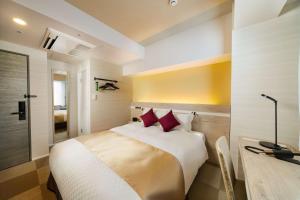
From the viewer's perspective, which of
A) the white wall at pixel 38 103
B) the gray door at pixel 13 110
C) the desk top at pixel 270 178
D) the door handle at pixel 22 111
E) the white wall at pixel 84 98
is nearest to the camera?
the desk top at pixel 270 178

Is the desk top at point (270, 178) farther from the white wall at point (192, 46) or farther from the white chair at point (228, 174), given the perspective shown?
the white wall at point (192, 46)

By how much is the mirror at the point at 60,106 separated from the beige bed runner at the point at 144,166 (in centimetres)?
206

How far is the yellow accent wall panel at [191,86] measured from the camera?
233 cm

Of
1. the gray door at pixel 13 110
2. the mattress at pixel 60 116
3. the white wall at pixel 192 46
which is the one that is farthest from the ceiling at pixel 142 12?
the mattress at pixel 60 116

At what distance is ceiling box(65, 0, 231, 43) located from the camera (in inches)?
69.5

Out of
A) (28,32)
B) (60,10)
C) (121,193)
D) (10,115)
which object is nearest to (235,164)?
(121,193)

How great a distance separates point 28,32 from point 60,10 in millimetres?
709

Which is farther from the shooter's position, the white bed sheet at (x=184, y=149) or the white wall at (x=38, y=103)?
the white wall at (x=38, y=103)

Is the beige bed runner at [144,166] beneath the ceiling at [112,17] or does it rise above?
beneath

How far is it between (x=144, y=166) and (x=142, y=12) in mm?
2224

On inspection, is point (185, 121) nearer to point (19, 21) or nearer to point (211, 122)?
point (211, 122)

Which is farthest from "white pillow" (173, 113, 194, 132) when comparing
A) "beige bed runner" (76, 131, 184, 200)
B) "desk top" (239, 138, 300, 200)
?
"desk top" (239, 138, 300, 200)

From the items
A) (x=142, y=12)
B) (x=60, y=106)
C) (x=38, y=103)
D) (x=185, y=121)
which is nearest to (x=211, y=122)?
(x=185, y=121)

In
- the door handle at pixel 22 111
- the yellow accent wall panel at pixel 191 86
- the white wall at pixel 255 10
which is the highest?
the white wall at pixel 255 10
